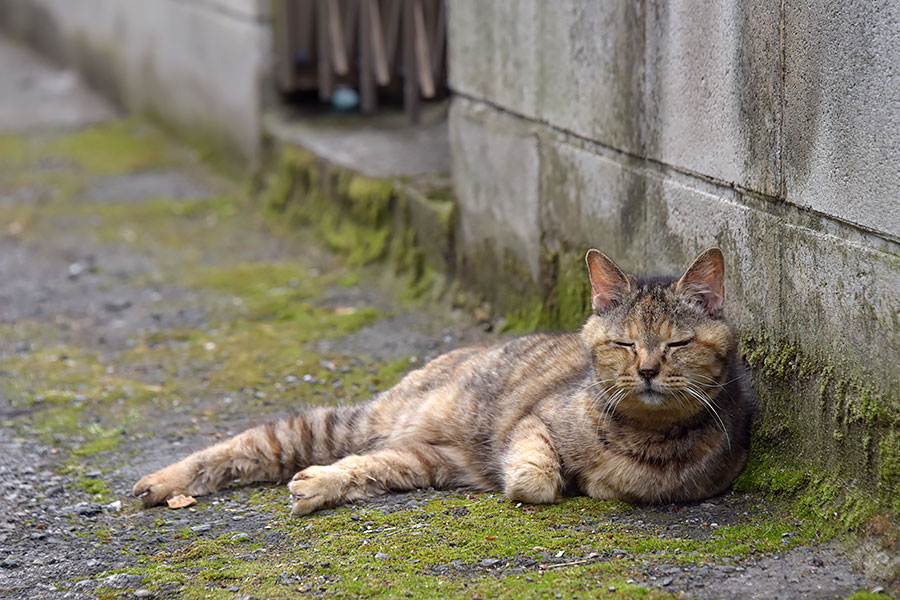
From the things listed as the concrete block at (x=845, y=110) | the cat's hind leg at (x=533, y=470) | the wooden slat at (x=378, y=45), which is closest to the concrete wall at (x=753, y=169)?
the concrete block at (x=845, y=110)

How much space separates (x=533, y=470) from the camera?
4.18 meters

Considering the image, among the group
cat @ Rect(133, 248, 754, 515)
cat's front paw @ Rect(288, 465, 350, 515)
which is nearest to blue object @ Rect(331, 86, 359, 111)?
cat @ Rect(133, 248, 754, 515)

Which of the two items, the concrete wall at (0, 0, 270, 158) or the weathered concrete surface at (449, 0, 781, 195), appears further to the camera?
the concrete wall at (0, 0, 270, 158)

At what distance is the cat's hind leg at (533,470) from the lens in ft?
13.7

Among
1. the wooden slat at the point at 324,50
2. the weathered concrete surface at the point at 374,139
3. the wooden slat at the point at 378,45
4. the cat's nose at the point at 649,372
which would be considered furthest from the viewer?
the wooden slat at the point at 324,50

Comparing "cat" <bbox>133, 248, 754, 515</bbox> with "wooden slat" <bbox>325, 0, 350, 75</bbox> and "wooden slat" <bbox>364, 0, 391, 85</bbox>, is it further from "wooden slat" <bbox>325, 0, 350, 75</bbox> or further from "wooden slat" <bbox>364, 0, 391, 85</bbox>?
"wooden slat" <bbox>325, 0, 350, 75</bbox>

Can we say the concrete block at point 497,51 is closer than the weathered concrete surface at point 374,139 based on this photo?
Yes

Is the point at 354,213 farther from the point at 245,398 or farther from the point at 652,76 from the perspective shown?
the point at 652,76

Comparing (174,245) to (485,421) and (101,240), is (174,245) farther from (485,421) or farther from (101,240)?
(485,421)

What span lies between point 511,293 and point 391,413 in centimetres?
174

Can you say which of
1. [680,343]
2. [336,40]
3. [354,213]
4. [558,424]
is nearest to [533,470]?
[558,424]

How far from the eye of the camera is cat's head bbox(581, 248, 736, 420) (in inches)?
154

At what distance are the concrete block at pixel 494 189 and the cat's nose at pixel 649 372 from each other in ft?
7.27

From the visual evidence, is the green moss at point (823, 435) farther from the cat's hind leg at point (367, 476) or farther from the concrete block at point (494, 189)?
the concrete block at point (494, 189)
